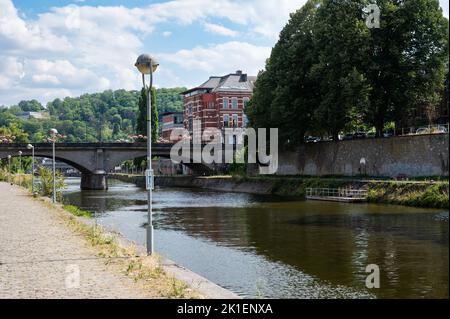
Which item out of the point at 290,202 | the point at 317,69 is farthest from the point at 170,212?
the point at 317,69

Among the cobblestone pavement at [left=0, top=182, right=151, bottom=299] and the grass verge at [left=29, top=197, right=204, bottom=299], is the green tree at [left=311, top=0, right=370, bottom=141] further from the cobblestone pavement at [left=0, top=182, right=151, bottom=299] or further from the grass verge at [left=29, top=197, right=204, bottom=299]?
the grass verge at [left=29, top=197, right=204, bottom=299]

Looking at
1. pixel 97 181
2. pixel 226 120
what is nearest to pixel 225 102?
pixel 226 120

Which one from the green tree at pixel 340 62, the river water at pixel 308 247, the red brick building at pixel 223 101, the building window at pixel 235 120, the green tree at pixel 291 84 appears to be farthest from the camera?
the building window at pixel 235 120

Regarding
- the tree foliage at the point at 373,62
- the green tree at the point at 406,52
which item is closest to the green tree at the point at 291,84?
the tree foliage at the point at 373,62

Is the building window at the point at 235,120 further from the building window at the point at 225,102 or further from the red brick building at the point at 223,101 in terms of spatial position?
the building window at the point at 225,102

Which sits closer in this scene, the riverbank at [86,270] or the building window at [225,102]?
the riverbank at [86,270]

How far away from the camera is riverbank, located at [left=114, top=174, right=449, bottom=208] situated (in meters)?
39.3

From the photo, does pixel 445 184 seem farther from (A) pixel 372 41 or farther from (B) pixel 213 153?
(B) pixel 213 153

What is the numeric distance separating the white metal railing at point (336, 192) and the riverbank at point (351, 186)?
52cm

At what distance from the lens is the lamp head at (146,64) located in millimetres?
16125

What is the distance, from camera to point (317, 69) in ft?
177

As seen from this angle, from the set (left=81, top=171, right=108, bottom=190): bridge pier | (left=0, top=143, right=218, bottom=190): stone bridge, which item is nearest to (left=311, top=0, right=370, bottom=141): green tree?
(left=0, top=143, right=218, bottom=190): stone bridge

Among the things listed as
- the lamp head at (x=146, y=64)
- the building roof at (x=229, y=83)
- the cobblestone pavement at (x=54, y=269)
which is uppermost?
the building roof at (x=229, y=83)

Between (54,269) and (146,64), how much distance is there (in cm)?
568
